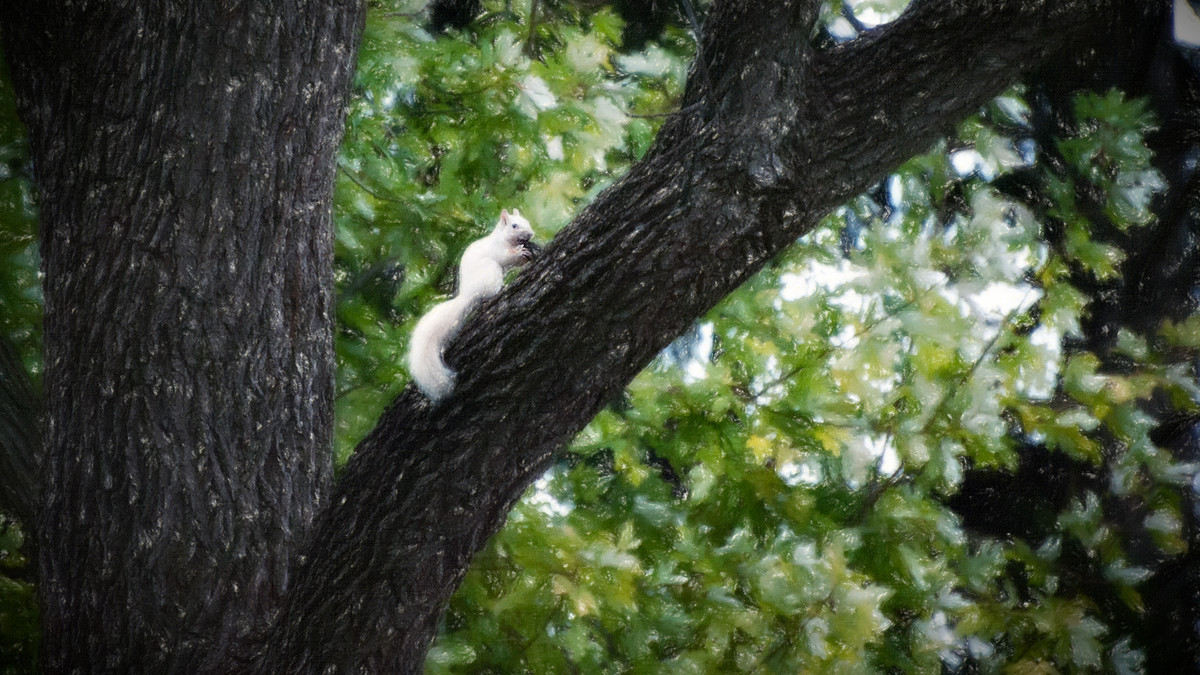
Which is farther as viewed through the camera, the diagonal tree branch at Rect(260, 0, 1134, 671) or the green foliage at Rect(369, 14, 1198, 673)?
the green foliage at Rect(369, 14, 1198, 673)

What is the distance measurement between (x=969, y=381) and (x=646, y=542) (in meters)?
1.05

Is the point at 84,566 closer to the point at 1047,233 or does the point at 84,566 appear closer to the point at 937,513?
the point at 937,513

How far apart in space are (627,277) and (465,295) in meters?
0.83

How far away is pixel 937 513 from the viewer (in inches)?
112

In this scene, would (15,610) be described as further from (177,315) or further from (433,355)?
(433,355)

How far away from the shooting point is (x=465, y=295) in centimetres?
255

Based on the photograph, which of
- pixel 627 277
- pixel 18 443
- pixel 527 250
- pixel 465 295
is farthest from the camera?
pixel 527 250

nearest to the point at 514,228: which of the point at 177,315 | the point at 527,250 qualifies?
the point at 527,250

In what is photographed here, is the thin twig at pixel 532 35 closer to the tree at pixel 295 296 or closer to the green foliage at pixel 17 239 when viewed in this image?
the tree at pixel 295 296

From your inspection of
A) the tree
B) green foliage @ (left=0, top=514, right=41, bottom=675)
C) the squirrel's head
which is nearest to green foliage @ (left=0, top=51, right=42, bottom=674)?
green foliage @ (left=0, top=514, right=41, bottom=675)

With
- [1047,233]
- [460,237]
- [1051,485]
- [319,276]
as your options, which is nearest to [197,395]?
[319,276]

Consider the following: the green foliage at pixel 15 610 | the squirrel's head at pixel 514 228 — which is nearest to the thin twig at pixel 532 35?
the squirrel's head at pixel 514 228

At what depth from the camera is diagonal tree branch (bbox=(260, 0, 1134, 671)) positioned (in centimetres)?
179

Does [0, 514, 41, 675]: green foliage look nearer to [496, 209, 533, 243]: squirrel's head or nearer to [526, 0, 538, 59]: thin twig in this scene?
[496, 209, 533, 243]: squirrel's head
